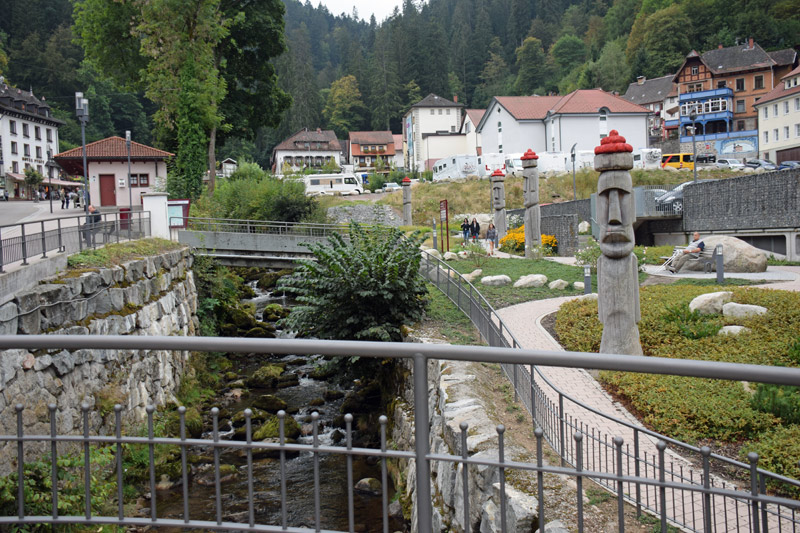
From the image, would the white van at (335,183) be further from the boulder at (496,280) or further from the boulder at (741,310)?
the boulder at (741,310)

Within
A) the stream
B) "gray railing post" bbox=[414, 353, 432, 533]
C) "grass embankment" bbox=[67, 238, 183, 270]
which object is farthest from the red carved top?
"grass embankment" bbox=[67, 238, 183, 270]

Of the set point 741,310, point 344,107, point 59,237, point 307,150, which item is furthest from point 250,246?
point 344,107

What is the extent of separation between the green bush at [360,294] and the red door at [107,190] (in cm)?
2415

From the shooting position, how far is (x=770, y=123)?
195ft

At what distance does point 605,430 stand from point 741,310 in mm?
6527

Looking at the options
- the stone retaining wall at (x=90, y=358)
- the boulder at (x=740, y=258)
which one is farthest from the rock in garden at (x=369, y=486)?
the boulder at (x=740, y=258)

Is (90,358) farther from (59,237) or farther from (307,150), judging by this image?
(307,150)

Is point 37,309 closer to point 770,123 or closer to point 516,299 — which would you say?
point 516,299

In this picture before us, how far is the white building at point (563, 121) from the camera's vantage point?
2341 inches

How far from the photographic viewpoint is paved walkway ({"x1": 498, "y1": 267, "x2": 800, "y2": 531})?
4113mm

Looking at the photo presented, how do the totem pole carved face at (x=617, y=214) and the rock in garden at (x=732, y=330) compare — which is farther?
the rock in garden at (x=732, y=330)

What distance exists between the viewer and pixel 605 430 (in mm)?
7043

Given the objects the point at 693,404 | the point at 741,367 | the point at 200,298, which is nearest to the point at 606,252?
the point at 693,404

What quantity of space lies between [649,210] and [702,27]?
234ft
